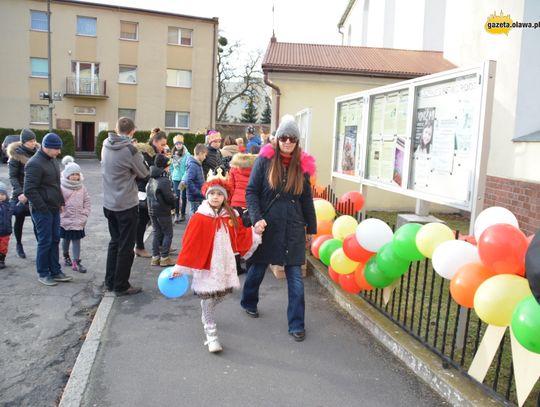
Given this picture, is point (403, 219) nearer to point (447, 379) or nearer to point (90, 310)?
point (447, 379)

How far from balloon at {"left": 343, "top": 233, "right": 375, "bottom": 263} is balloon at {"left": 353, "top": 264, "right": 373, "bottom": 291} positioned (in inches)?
4.0

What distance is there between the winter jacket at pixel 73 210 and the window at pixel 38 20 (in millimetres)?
31537

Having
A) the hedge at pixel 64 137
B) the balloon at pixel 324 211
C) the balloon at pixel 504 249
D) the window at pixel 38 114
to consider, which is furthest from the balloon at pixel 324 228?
the window at pixel 38 114

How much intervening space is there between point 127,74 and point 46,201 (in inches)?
1224

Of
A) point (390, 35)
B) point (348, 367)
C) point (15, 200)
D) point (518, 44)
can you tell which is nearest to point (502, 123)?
point (518, 44)

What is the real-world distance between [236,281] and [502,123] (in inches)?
267

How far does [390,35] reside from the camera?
20.8 metres

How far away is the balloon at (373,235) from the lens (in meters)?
4.29

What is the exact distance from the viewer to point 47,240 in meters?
5.68

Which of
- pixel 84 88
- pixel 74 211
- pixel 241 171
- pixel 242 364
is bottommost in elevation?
pixel 242 364

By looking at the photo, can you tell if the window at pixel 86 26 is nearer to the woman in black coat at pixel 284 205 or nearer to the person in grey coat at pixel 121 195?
the person in grey coat at pixel 121 195

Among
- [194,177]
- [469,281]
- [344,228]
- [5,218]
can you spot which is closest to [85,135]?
[194,177]

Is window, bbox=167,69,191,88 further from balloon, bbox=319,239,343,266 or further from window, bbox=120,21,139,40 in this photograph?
balloon, bbox=319,239,343,266

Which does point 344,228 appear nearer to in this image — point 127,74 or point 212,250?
point 212,250
